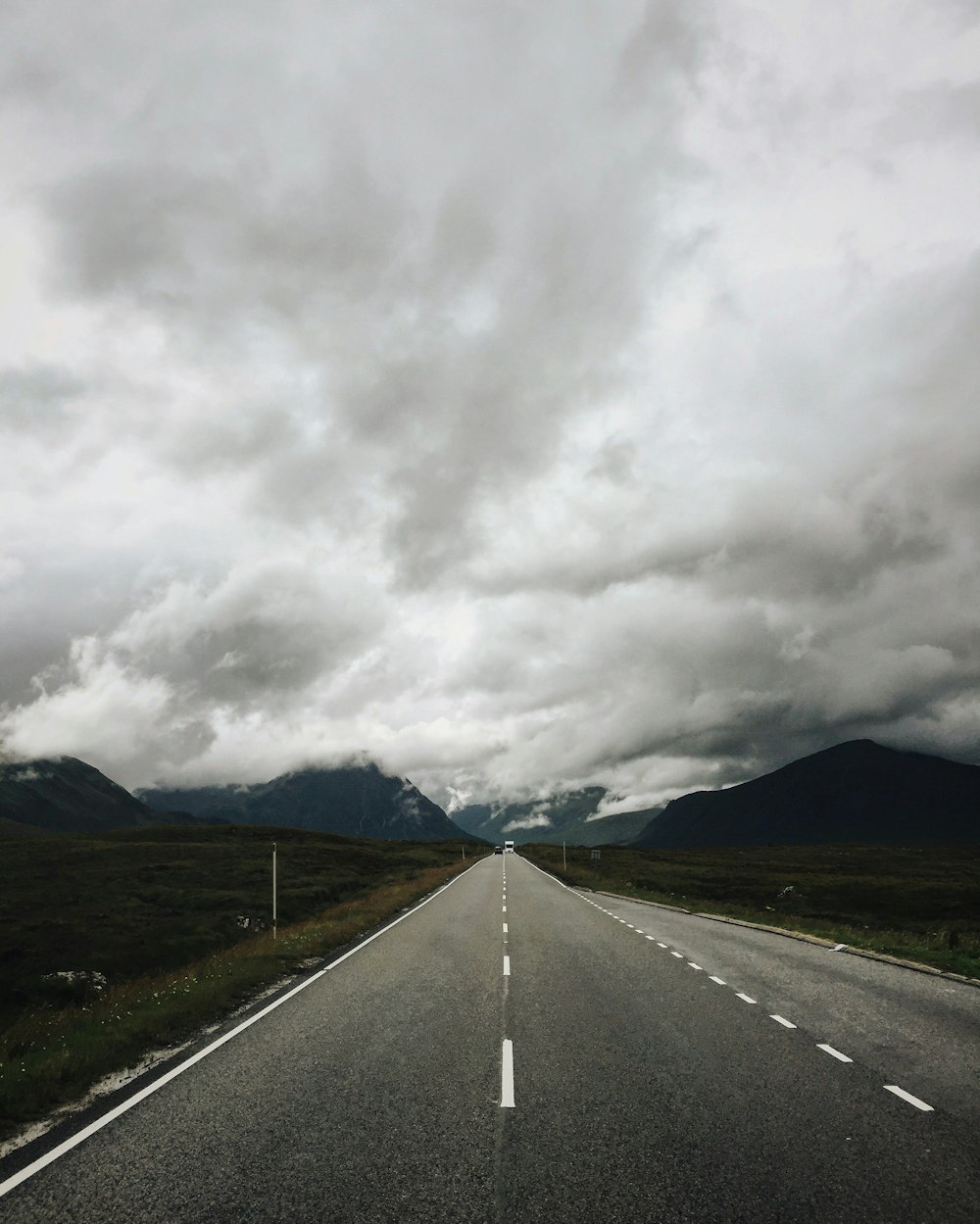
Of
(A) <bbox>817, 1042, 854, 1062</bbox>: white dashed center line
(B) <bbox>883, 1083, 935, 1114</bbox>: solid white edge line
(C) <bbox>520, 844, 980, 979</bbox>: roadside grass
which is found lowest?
(C) <bbox>520, 844, 980, 979</bbox>: roadside grass

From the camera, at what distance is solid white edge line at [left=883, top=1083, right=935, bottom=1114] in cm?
746

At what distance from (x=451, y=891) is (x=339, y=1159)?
128 feet

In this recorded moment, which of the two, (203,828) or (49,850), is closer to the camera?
(49,850)

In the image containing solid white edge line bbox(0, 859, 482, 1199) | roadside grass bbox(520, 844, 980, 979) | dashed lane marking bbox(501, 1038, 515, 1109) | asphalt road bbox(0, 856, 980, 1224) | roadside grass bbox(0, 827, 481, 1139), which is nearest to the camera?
asphalt road bbox(0, 856, 980, 1224)

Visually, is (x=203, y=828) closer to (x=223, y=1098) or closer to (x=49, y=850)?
(x=49, y=850)

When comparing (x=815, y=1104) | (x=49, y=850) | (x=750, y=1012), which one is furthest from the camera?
(x=49, y=850)

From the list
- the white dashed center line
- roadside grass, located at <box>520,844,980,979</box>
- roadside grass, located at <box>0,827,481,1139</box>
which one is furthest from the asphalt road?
roadside grass, located at <box>520,844,980,979</box>

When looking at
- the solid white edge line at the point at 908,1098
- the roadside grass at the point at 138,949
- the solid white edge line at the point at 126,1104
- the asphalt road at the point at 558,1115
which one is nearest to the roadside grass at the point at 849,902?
the asphalt road at the point at 558,1115

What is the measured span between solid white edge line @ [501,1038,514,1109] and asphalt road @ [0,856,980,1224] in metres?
0.06

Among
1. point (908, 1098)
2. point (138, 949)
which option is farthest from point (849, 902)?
point (908, 1098)

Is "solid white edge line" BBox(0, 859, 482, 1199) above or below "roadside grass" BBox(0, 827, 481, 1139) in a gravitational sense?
above

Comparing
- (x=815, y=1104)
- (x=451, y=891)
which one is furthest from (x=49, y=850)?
(x=815, y=1104)

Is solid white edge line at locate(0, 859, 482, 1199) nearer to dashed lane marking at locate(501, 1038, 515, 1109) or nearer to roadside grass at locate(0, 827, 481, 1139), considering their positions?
roadside grass at locate(0, 827, 481, 1139)

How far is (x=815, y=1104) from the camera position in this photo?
24.9 feet
